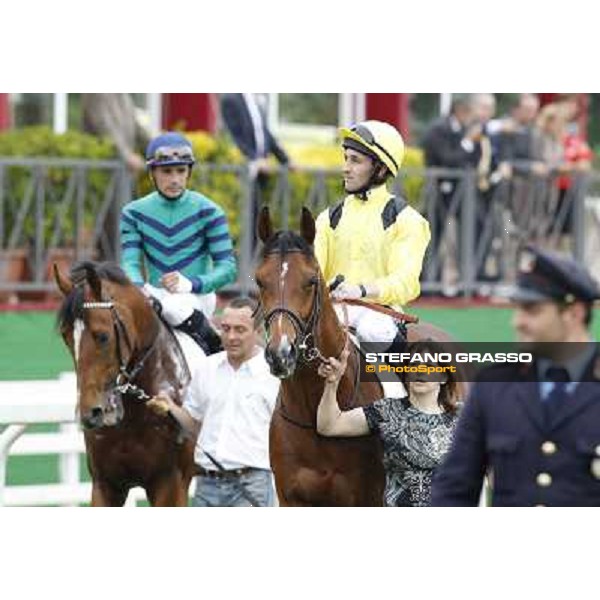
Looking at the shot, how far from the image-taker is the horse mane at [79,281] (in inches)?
376

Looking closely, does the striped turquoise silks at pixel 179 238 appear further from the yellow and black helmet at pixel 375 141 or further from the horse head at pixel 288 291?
the horse head at pixel 288 291

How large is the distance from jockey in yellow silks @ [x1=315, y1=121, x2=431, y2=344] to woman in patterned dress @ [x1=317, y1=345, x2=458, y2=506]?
1.51ft

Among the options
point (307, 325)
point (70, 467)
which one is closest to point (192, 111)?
point (70, 467)

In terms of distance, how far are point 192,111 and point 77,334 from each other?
9479mm

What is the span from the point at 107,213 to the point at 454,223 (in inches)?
117

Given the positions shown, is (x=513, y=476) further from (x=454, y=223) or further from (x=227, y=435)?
(x=454, y=223)

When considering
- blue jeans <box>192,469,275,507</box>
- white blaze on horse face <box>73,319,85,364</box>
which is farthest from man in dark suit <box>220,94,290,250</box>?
white blaze on horse face <box>73,319,85,364</box>

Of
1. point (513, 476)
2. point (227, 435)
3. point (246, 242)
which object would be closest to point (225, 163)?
point (246, 242)

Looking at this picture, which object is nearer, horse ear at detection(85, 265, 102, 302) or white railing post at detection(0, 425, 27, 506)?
horse ear at detection(85, 265, 102, 302)

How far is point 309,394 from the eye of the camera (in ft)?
30.0

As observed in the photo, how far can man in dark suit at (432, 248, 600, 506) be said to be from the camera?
639 centimetres

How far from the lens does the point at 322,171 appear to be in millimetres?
17109

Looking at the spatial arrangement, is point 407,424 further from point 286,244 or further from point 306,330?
point 286,244

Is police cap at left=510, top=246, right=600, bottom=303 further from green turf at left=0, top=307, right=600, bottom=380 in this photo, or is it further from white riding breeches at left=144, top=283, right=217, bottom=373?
green turf at left=0, top=307, right=600, bottom=380
